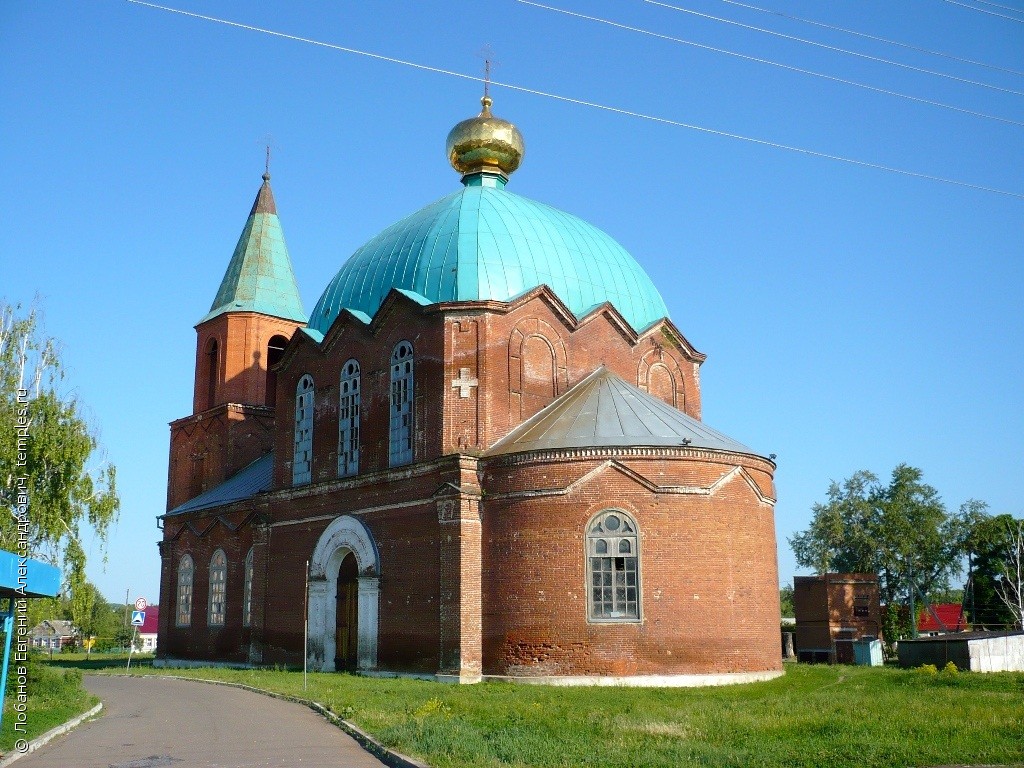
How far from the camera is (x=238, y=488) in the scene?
30156 millimetres

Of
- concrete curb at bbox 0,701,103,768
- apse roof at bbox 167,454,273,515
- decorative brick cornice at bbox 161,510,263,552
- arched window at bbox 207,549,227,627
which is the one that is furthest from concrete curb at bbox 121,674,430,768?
apse roof at bbox 167,454,273,515

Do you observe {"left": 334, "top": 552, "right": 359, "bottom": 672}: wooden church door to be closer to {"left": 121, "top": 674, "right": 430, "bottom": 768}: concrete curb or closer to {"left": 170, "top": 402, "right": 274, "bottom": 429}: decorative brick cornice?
{"left": 121, "top": 674, "right": 430, "bottom": 768}: concrete curb

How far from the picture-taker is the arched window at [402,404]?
22516 millimetres

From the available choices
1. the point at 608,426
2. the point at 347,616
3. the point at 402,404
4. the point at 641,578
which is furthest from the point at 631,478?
the point at 347,616

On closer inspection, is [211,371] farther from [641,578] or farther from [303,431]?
[641,578]

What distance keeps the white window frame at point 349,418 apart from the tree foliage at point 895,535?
30338 mm

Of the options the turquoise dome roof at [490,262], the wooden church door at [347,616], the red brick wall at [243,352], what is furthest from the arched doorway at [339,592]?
the red brick wall at [243,352]

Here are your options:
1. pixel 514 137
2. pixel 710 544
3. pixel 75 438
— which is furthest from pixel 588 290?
pixel 75 438

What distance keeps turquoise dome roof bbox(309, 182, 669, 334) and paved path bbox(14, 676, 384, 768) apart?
1015cm

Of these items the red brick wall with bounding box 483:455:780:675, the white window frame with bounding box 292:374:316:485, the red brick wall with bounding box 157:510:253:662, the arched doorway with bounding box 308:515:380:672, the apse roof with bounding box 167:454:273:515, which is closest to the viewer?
the red brick wall with bounding box 483:455:780:675

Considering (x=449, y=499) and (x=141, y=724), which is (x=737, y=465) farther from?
(x=141, y=724)

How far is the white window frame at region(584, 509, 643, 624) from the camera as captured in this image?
19266 mm

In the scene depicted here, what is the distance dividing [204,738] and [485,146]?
62.2 feet

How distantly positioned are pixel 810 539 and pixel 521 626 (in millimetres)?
33014
